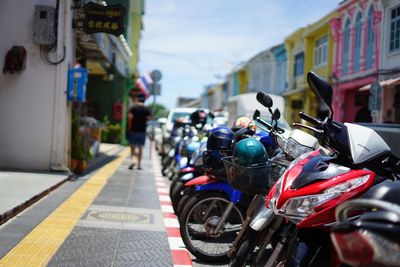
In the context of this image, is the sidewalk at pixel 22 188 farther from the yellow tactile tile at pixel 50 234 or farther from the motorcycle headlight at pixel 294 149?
the motorcycle headlight at pixel 294 149

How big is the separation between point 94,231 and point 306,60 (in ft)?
77.6

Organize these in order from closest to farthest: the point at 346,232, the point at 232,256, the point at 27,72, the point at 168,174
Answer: the point at 346,232 → the point at 232,256 → the point at 27,72 → the point at 168,174

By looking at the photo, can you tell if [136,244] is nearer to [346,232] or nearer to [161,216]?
[161,216]

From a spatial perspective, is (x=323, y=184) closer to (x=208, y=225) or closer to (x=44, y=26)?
(x=208, y=225)

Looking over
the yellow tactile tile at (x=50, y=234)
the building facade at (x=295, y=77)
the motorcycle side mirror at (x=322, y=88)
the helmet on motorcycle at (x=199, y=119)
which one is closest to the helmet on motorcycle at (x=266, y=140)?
the motorcycle side mirror at (x=322, y=88)

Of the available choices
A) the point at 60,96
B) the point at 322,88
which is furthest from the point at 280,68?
the point at 322,88

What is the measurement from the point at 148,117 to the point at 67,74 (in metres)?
3.65

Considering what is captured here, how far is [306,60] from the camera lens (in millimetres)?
28359

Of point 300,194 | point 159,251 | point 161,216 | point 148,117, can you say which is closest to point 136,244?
point 159,251

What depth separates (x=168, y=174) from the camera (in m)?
12.7

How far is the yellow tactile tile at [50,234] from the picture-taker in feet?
15.9

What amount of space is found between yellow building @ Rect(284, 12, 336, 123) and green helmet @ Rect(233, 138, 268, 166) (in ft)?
63.8

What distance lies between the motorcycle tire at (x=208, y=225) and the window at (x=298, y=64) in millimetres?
24562

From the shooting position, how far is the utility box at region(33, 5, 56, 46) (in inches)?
405
